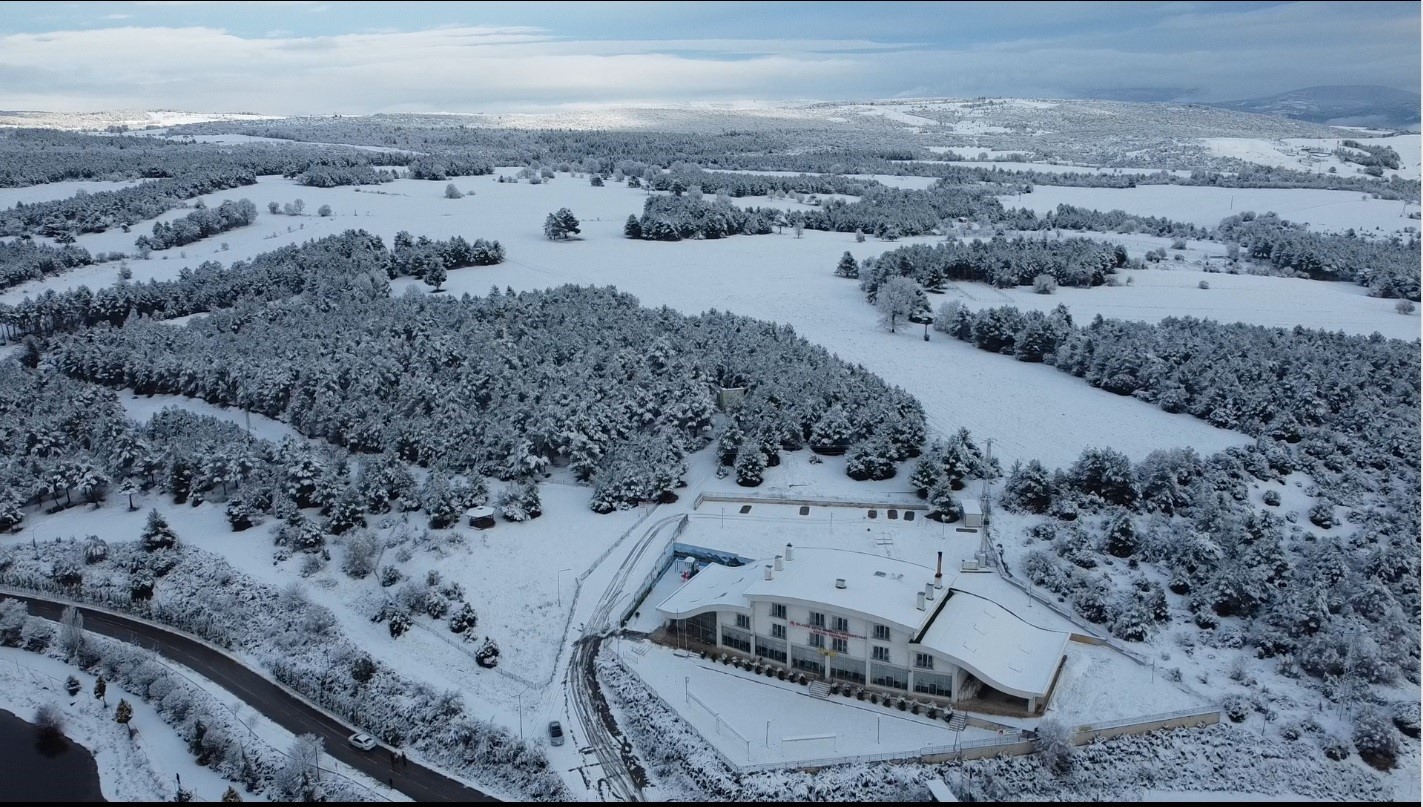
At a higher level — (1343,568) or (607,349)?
(607,349)

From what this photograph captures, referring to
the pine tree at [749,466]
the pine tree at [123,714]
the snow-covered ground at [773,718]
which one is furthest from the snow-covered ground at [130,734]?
the pine tree at [749,466]

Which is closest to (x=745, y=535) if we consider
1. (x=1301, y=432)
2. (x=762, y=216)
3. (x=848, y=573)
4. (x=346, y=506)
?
(x=848, y=573)

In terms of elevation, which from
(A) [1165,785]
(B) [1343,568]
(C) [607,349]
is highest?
(C) [607,349]

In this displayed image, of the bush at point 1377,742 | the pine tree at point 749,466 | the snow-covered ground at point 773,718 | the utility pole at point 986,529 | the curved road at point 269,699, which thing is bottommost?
the curved road at point 269,699

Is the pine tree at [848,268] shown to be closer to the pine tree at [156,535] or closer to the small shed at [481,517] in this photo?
the small shed at [481,517]

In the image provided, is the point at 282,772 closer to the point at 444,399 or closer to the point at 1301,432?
the point at 444,399

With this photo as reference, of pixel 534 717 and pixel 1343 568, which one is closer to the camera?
pixel 534 717
